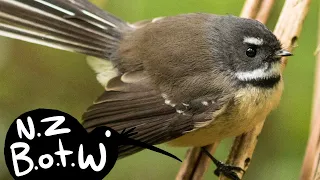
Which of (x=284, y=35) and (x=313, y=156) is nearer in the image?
(x=313, y=156)

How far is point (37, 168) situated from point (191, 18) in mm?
638

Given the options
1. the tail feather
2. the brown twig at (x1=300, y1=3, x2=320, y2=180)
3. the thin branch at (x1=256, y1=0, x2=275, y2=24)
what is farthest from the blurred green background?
the brown twig at (x1=300, y1=3, x2=320, y2=180)

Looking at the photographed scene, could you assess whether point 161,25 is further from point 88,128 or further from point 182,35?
point 88,128

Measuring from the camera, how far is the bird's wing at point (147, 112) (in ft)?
4.93

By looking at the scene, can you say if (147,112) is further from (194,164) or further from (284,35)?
(284,35)

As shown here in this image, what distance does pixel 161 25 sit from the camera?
5.39 ft

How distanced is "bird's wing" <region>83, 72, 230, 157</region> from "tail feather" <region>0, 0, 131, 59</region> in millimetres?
180

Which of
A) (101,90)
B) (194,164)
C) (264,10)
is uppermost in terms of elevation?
(264,10)

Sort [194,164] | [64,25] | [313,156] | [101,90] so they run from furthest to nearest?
[101,90], [64,25], [194,164], [313,156]

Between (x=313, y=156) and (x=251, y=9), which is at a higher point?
(x=251, y=9)

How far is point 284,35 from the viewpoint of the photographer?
5.03ft

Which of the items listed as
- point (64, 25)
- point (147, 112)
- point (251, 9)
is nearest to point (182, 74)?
point (147, 112)

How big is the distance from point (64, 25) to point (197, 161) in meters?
0.53

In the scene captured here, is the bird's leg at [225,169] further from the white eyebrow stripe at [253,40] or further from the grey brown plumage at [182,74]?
the white eyebrow stripe at [253,40]
